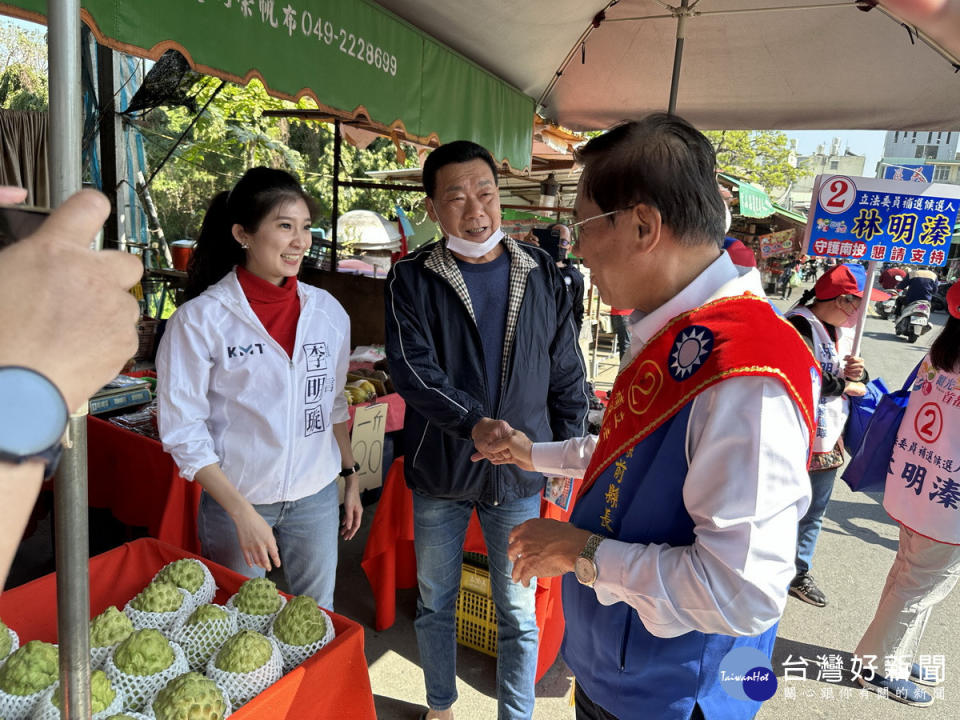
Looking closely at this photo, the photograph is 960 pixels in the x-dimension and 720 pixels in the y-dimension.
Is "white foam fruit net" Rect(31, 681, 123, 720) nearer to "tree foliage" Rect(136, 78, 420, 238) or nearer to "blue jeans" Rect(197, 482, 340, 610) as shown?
"blue jeans" Rect(197, 482, 340, 610)

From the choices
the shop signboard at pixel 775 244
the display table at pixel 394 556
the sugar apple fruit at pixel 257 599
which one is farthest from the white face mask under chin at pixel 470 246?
the shop signboard at pixel 775 244

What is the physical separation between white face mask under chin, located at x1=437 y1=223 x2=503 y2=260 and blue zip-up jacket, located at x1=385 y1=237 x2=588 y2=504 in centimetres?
5

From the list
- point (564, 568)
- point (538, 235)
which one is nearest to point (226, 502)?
point (564, 568)

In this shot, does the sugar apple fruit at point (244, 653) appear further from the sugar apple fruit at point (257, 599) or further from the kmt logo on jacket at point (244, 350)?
the kmt logo on jacket at point (244, 350)

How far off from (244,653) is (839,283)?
3.47 meters

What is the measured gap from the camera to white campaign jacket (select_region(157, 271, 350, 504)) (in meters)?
1.79

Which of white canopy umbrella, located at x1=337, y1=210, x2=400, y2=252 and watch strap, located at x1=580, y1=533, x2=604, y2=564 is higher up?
white canopy umbrella, located at x1=337, y1=210, x2=400, y2=252

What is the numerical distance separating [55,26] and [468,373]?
1652 mm

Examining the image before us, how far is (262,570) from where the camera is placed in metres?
2.01

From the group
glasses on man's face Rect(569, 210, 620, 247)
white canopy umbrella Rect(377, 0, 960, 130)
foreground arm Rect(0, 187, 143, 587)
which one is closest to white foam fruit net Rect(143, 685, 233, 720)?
foreground arm Rect(0, 187, 143, 587)

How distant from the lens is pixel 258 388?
187 centimetres

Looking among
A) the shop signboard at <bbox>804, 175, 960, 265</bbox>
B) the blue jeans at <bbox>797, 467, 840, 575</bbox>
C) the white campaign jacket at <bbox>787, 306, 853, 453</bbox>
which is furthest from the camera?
the shop signboard at <bbox>804, 175, 960, 265</bbox>

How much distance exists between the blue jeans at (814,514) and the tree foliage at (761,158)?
25804mm

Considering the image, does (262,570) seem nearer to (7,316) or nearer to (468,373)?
(468,373)
